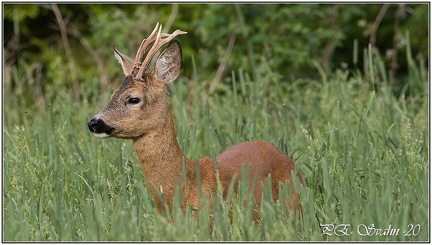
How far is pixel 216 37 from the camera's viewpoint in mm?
8344

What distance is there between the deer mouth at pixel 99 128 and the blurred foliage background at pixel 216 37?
2.97 meters

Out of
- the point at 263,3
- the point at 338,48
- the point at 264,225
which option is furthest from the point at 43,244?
the point at 338,48

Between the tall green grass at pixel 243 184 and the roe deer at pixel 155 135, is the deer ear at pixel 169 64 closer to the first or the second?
the roe deer at pixel 155 135

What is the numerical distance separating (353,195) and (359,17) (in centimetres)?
571

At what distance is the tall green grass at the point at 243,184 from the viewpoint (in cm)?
361

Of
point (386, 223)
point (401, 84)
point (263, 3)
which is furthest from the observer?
point (401, 84)

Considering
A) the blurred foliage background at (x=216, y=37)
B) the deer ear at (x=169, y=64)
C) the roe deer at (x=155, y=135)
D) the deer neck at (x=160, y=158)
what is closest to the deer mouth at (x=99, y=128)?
the roe deer at (x=155, y=135)

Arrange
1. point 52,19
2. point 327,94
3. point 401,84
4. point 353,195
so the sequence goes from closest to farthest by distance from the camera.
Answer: point 353,195, point 327,94, point 401,84, point 52,19

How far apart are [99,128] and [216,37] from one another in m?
4.11

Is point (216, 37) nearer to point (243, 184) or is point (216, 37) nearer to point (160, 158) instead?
point (160, 158)

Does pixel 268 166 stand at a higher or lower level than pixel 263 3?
lower

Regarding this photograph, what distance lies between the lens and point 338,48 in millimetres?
9680

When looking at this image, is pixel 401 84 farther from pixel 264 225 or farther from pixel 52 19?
pixel 264 225

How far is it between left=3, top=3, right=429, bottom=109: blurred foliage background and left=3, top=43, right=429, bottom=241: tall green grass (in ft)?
4.44
